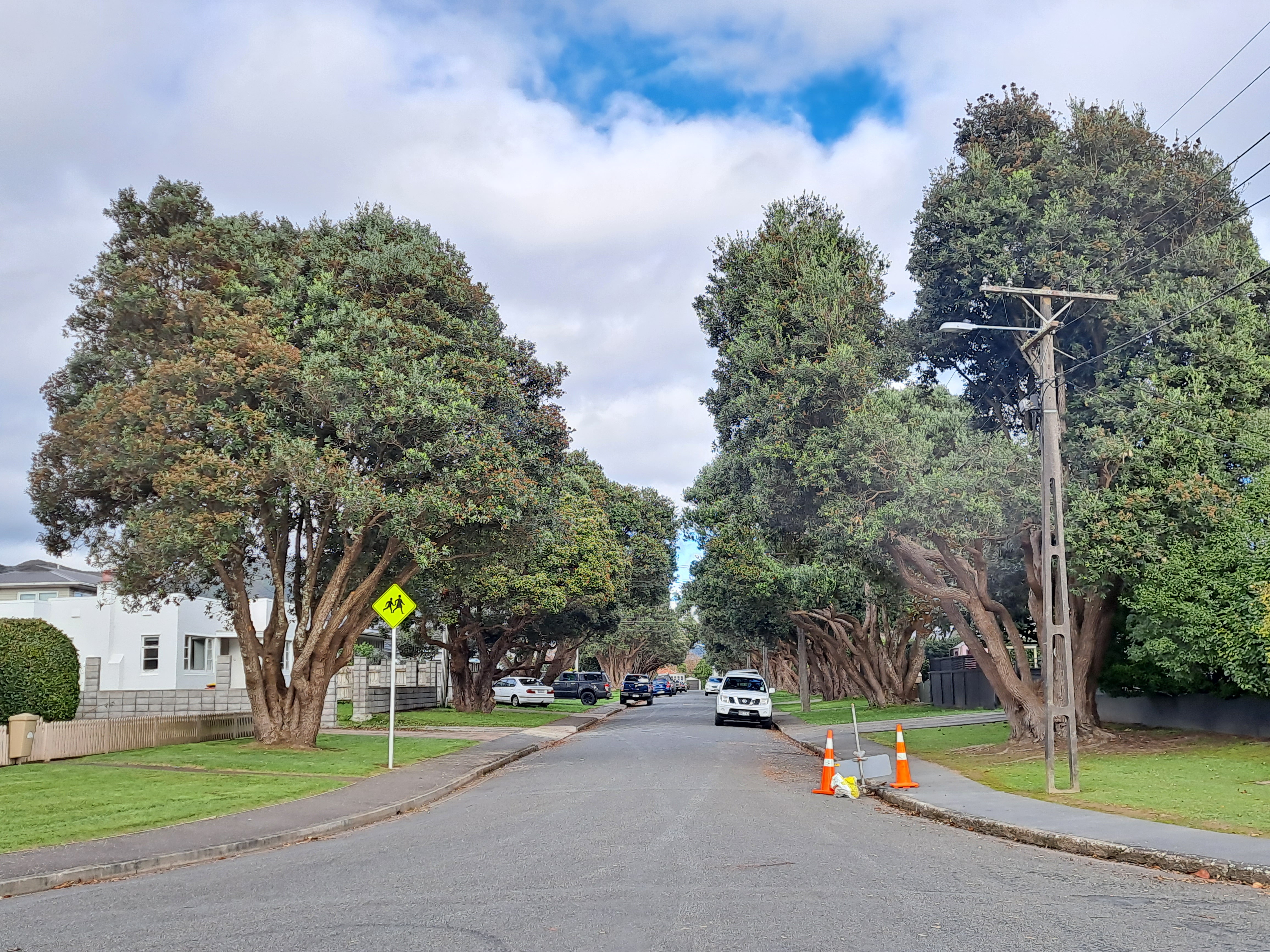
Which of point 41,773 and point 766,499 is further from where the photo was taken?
point 766,499

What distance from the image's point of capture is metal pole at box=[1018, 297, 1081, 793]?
14570 millimetres

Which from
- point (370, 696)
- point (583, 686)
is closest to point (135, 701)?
point (370, 696)

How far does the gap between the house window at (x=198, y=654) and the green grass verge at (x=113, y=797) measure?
26.1 m

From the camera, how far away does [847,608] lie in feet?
137

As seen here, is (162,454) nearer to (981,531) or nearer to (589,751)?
(589,751)

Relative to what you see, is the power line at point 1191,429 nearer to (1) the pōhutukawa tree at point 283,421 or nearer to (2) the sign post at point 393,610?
(1) the pōhutukawa tree at point 283,421

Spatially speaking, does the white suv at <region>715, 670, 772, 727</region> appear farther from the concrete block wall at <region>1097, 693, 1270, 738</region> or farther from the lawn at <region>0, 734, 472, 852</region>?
the lawn at <region>0, 734, 472, 852</region>

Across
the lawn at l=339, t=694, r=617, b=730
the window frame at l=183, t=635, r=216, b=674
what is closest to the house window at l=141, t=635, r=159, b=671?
the window frame at l=183, t=635, r=216, b=674

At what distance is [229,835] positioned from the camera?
11344 mm

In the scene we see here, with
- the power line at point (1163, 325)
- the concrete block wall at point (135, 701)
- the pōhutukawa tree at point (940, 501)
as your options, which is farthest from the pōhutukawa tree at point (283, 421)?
the concrete block wall at point (135, 701)

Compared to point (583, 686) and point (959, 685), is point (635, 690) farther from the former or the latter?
point (959, 685)

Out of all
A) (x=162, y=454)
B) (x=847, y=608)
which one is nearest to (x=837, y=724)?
(x=847, y=608)

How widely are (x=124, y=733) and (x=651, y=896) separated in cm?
1773

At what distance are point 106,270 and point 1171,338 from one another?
67.8 ft
